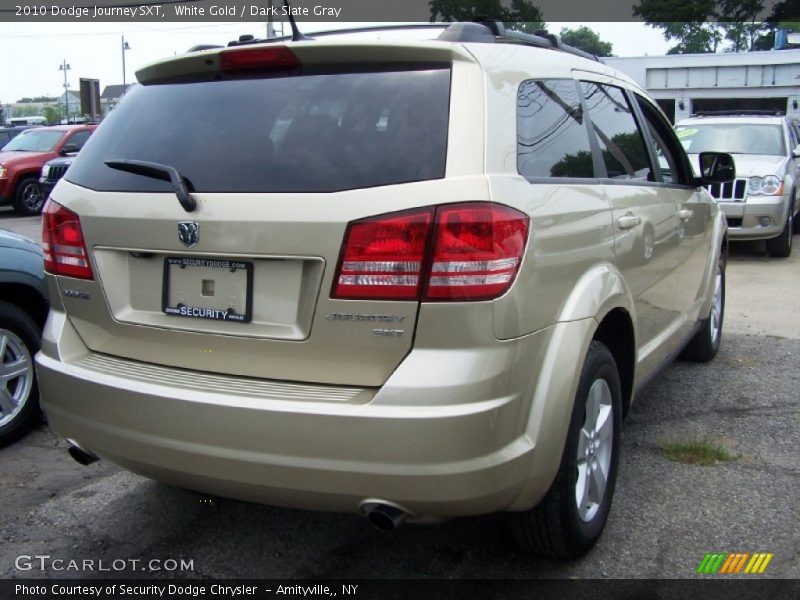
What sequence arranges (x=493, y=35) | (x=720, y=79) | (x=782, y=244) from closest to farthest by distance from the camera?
(x=493, y=35) < (x=782, y=244) < (x=720, y=79)

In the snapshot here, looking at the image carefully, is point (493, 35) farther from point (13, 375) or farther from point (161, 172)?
point (13, 375)

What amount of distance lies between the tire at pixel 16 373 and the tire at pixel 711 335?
12.7ft

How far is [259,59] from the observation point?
260 cm

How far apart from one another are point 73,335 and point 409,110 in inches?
54.5

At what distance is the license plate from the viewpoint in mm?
2400

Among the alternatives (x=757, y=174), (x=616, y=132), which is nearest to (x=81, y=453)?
(x=616, y=132)

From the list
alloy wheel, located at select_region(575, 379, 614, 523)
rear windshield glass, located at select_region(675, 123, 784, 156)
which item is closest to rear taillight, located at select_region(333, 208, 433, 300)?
alloy wheel, located at select_region(575, 379, 614, 523)

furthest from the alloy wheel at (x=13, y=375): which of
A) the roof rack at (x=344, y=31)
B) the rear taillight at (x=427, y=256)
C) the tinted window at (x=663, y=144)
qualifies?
the tinted window at (x=663, y=144)

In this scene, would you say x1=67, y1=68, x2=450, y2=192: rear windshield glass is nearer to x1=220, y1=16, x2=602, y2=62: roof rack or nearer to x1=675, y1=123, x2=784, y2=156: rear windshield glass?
x1=220, y1=16, x2=602, y2=62: roof rack

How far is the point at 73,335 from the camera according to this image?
275 centimetres

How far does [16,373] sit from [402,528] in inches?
86.3

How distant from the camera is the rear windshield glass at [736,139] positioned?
10.6 meters

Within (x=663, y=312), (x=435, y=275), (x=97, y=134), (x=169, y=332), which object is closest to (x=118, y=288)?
(x=169, y=332)

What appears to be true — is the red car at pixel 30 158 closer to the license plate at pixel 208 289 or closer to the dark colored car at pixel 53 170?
the dark colored car at pixel 53 170
